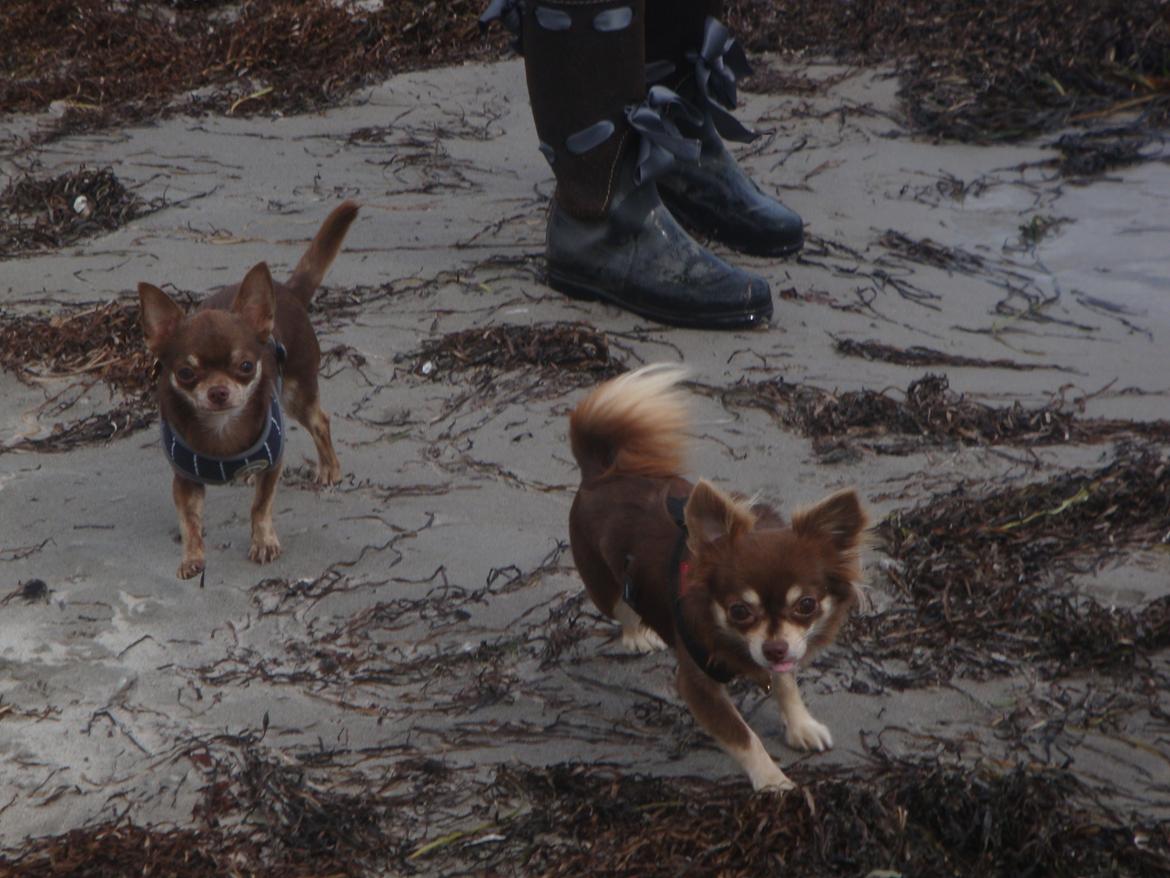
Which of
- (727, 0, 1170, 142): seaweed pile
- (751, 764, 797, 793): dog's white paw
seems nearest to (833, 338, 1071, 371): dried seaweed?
(751, 764, 797, 793): dog's white paw

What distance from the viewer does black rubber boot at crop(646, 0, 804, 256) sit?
5215mm

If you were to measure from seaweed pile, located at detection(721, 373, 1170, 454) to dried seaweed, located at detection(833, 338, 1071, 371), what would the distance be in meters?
0.30

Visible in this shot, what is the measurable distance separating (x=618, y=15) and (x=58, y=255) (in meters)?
2.28

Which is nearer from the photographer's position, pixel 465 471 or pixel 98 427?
pixel 465 471

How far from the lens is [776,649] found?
8.87ft

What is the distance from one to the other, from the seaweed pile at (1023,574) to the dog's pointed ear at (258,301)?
5.43 feet

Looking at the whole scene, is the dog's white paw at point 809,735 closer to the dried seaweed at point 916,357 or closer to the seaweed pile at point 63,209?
the dried seaweed at point 916,357

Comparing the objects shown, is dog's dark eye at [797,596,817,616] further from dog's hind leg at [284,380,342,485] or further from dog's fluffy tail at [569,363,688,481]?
dog's hind leg at [284,380,342,485]

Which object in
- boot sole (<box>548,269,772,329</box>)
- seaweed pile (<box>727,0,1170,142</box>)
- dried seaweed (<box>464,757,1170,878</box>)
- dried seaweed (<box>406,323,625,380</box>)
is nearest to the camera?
dried seaweed (<box>464,757,1170,878</box>)

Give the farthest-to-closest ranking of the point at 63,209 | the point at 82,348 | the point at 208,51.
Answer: the point at 208,51, the point at 63,209, the point at 82,348

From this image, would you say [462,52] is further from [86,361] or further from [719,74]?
[86,361]

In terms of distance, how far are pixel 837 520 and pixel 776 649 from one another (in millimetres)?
266

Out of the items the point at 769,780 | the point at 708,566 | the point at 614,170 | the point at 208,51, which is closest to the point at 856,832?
the point at 769,780

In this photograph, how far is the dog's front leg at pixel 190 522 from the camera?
12.1 feet
